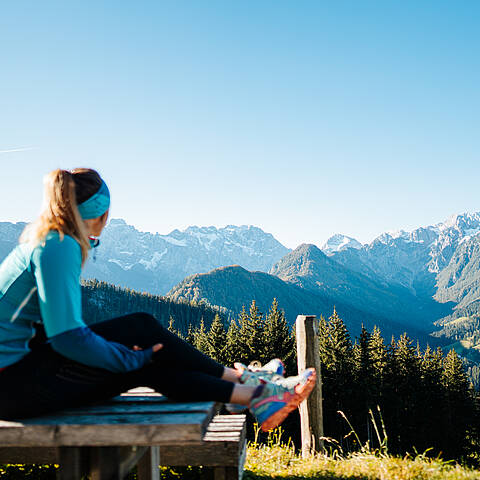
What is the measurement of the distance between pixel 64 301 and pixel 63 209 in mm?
615

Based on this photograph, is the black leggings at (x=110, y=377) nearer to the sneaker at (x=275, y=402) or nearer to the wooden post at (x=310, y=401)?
the sneaker at (x=275, y=402)

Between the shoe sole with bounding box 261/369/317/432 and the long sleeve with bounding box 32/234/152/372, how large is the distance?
1.27m

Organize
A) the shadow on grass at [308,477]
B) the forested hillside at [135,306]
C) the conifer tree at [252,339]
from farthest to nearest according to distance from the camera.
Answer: the forested hillside at [135,306] → the conifer tree at [252,339] → the shadow on grass at [308,477]

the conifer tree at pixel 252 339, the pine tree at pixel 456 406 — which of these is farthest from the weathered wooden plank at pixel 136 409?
the pine tree at pixel 456 406

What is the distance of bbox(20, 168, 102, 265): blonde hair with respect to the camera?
2.76m

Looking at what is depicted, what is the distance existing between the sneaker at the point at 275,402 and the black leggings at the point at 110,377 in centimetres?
27

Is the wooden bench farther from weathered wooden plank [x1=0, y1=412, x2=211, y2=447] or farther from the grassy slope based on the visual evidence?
the grassy slope

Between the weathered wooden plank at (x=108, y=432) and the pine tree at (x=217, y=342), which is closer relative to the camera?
the weathered wooden plank at (x=108, y=432)

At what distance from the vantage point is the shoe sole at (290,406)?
10.5 feet

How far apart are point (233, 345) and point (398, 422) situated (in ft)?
54.4

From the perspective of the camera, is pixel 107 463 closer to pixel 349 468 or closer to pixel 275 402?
pixel 275 402

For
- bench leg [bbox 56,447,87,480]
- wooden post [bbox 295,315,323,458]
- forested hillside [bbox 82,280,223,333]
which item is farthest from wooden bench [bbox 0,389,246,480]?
forested hillside [bbox 82,280,223,333]

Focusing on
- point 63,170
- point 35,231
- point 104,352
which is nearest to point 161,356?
point 104,352

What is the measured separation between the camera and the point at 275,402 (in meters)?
3.23
